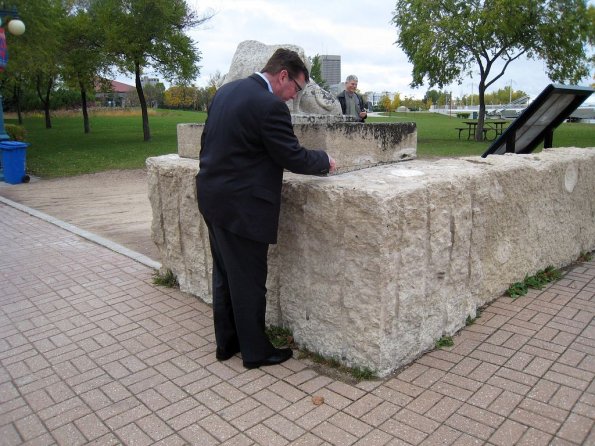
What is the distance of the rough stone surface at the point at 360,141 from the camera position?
137 inches

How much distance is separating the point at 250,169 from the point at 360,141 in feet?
3.32

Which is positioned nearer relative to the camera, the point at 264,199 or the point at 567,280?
the point at 264,199

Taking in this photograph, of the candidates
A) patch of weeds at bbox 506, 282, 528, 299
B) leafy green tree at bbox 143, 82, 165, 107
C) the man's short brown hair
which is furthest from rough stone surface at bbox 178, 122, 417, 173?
leafy green tree at bbox 143, 82, 165, 107

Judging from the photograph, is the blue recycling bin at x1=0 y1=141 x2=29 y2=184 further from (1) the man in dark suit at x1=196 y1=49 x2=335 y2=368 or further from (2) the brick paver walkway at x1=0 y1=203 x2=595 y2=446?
(1) the man in dark suit at x1=196 y1=49 x2=335 y2=368

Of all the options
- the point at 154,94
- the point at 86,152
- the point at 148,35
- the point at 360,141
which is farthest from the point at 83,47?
the point at 154,94

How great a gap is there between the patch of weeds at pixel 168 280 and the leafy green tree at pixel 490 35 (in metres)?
18.8

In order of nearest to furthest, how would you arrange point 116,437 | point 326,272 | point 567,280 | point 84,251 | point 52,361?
1. point 116,437
2. point 326,272
3. point 52,361
4. point 567,280
5. point 84,251

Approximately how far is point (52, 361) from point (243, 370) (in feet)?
4.35

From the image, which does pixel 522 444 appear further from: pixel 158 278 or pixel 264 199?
pixel 158 278

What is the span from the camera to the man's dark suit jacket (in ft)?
9.65

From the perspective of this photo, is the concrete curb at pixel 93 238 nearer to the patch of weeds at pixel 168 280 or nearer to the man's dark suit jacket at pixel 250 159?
the patch of weeds at pixel 168 280

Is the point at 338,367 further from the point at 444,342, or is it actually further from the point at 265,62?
the point at 265,62

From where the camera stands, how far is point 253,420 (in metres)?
2.79

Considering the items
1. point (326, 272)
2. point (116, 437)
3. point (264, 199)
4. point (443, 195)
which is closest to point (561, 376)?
point (443, 195)
